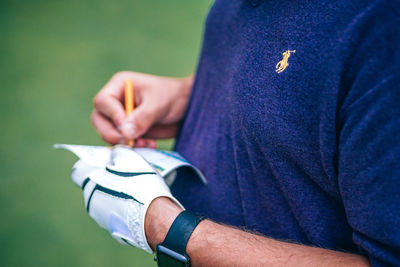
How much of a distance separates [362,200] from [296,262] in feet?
0.50

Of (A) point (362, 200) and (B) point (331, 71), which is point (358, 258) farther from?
(B) point (331, 71)

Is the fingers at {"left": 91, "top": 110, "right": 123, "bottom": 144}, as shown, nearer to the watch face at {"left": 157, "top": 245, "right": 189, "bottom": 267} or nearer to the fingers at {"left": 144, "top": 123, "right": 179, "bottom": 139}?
the fingers at {"left": 144, "top": 123, "right": 179, "bottom": 139}

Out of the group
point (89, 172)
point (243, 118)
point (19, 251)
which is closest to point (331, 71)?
point (243, 118)

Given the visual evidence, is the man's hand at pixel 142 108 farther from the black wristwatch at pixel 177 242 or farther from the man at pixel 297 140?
the black wristwatch at pixel 177 242

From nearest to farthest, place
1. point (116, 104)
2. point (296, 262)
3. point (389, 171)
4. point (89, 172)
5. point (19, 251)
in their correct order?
point (389, 171), point (296, 262), point (89, 172), point (116, 104), point (19, 251)

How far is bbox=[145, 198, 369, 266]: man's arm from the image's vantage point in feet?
1.77

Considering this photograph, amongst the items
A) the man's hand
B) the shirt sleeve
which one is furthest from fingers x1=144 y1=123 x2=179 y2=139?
the shirt sleeve

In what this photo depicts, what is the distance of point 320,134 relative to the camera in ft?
1.69

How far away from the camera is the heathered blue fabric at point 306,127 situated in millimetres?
440

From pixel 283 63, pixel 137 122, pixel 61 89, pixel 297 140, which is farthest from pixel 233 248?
pixel 61 89

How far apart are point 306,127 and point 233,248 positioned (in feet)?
0.78

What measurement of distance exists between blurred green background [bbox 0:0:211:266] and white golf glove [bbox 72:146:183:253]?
119cm

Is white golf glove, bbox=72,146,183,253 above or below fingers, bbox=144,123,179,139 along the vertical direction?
below

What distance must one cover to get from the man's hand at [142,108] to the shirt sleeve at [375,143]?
2.00 ft
